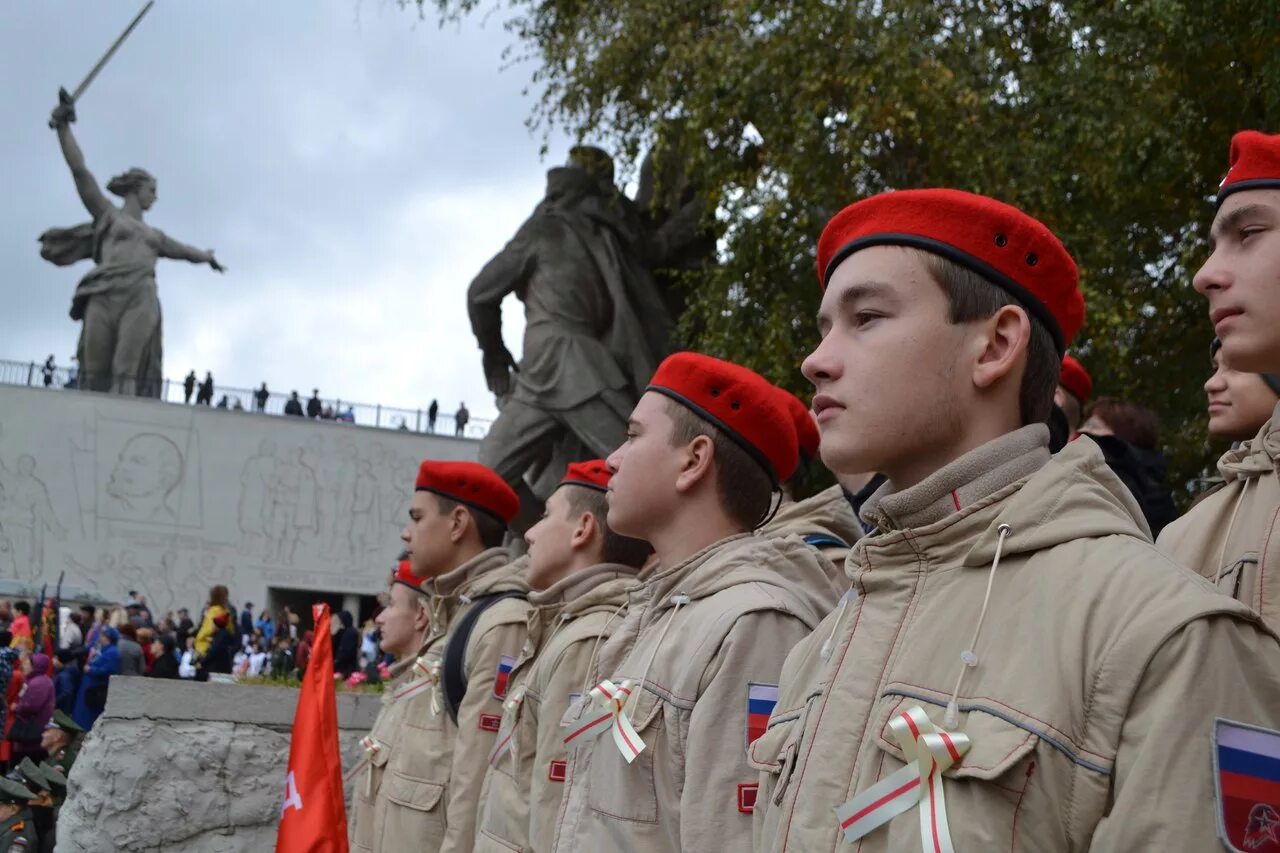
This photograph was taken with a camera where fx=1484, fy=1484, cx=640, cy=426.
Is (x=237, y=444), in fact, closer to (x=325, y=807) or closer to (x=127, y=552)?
(x=127, y=552)

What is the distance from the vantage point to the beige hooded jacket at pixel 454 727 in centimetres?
462

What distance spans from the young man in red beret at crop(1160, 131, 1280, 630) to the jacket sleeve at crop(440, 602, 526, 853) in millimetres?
2757

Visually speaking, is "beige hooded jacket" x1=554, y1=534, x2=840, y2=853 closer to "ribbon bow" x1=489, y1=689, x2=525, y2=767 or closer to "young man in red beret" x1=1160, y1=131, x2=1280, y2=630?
"young man in red beret" x1=1160, y1=131, x2=1280, y2=630

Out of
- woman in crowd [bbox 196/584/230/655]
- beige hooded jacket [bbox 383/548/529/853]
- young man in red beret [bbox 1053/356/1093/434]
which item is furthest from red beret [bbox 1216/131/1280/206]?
woman in crowd [bbox 196/584/230/655]

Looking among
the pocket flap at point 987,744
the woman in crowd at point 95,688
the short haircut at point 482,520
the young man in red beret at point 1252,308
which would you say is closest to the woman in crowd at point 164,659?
the woman in crowd at point 95,688

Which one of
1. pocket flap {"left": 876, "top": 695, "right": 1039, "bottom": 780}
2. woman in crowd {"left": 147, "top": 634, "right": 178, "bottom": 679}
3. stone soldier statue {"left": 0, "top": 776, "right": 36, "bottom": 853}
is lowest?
stone soldier statue {"left": 0, "top": 776, "right": 36, "bottom": 853}

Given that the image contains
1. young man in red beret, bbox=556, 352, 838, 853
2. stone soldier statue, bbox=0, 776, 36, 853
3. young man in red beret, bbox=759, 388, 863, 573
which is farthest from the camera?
stone soldier statue, bbox=0, 776, 36, 853

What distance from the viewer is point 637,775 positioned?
287cm

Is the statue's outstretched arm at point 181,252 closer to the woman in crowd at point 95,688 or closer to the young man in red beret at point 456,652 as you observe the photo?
the woman in crowd at point 95,688

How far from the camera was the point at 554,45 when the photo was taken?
10.9 metres

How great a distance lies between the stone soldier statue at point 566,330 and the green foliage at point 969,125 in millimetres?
975

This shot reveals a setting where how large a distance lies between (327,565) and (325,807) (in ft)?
89.0

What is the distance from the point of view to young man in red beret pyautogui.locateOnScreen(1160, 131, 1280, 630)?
7.15ft

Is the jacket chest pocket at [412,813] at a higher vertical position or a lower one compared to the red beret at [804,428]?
lower
